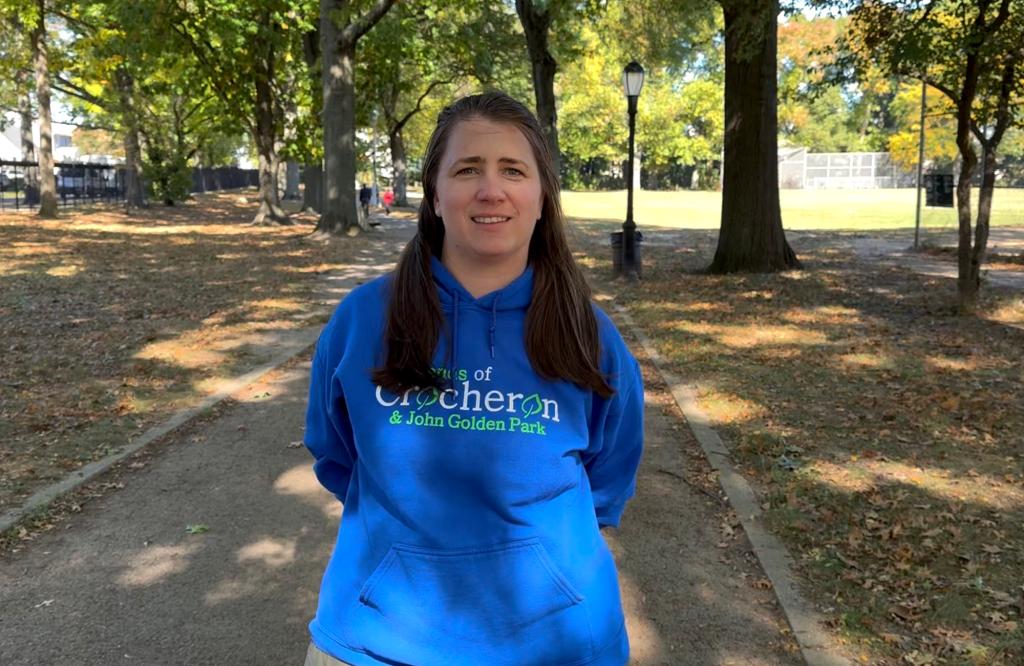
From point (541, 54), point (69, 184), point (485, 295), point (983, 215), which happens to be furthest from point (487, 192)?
point (69, 184)

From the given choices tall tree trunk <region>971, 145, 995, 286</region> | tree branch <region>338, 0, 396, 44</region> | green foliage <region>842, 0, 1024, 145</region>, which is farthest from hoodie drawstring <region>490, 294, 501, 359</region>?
tree branch <region>338, 0, 396, 44</region>

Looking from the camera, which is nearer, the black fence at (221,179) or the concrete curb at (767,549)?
the concrete curb at (767,549)

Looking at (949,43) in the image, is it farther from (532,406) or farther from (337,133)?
(337,133)

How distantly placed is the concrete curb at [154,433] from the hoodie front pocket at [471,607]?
150 inches

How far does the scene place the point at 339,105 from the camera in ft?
74.2

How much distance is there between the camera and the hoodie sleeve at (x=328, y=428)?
1.88 meters

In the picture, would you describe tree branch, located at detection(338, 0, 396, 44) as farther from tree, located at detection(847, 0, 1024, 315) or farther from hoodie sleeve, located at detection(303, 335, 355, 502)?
hoodie sleeve, located at detection(303, 335, 355, 502)

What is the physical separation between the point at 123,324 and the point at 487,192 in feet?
32.7

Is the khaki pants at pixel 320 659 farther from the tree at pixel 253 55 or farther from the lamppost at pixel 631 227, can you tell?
the tree at pixel 253 55

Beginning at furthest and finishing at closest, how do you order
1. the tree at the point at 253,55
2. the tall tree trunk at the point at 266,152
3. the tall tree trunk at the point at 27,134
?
the tall tree trunk at the point at 27,134 < the tall tree trunk at the point at 266,152 < the tree at the point at 253,55

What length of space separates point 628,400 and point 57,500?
423cm

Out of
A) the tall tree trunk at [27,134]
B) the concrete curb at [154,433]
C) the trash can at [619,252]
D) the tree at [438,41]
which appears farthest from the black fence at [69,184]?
the concrete curb at [154,433]

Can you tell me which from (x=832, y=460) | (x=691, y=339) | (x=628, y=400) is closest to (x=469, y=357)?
(x=628, y=400)

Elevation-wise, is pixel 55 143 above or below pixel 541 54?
above
